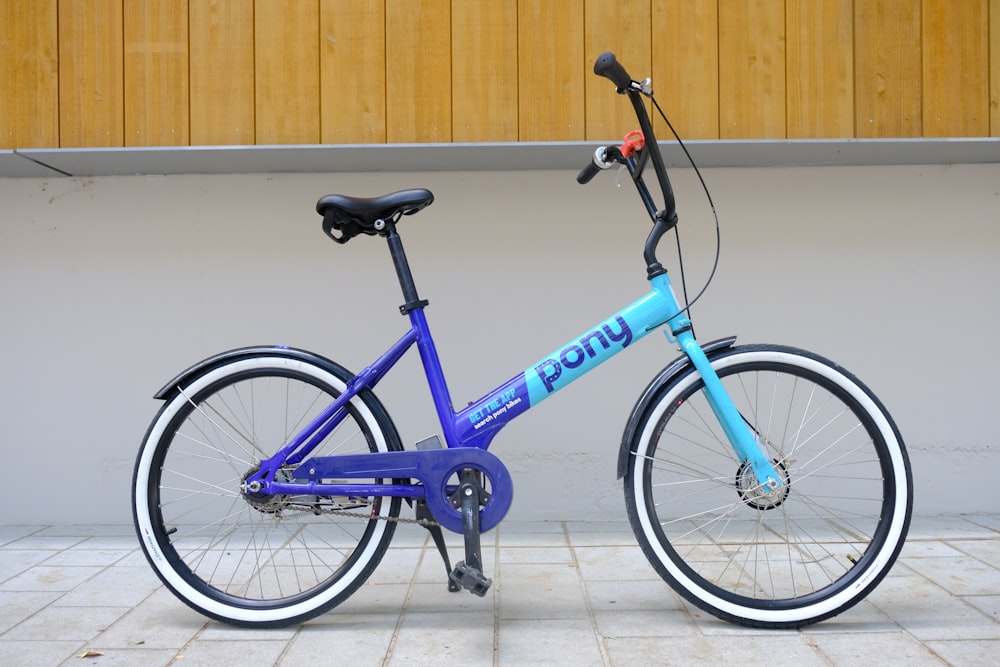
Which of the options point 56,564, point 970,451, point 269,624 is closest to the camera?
point 269,624

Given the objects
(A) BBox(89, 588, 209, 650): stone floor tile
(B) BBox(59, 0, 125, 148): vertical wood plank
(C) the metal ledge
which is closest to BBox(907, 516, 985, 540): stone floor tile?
(C) the metal ledge

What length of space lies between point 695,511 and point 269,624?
174cm

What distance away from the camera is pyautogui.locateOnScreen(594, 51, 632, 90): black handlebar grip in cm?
Result: 197

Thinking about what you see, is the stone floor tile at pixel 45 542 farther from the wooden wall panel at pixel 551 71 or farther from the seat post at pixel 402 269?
the wooden wall panel at pixel 551 71

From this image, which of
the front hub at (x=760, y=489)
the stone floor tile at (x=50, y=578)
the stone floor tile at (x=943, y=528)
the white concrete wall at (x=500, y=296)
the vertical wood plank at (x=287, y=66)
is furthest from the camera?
the white concrete wall at (x=500, y=296)

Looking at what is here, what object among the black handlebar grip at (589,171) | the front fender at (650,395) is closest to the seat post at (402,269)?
the black handlebar grip at (589,171)

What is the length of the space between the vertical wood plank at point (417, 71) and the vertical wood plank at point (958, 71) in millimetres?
1667

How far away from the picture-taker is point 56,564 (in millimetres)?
2654

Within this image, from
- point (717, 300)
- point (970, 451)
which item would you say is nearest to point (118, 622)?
point (717, 300)

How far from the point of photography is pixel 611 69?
6.53 feet

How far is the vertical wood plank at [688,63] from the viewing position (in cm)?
266

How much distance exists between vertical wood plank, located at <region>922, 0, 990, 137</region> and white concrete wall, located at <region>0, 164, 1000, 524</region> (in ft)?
1.48

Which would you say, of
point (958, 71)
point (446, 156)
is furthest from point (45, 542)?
point (958, 71)

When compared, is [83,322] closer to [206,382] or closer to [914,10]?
[206,382]
